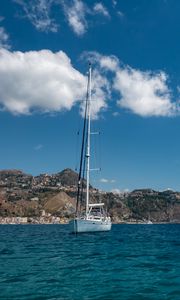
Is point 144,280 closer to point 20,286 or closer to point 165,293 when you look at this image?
point 165,293

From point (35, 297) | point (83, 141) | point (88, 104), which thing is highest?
Answer: point (88, 104)

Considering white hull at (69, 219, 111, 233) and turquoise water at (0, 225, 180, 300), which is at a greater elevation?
white hull at (69, 219, 111, 233)

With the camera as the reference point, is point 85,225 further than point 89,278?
Yes

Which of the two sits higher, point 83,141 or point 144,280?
point 83,141

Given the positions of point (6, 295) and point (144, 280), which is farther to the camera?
point (144, 280)

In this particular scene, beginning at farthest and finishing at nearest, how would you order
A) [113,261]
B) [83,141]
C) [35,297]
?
1. [83,141]
2. [113,261]
3. [35,297]

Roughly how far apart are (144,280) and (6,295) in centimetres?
811

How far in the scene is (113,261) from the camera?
31.0m

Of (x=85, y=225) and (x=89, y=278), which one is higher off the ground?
(x=85, y=225)

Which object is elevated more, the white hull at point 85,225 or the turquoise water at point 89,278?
the white hull at point 85,225

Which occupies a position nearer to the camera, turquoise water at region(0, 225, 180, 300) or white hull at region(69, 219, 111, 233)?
turquoise water at region(0, 225, 180, 300)

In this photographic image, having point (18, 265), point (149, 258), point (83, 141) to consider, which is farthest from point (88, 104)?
point (18, 265)

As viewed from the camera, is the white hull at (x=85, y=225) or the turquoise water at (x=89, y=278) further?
the white hull at (x=85, y=225)

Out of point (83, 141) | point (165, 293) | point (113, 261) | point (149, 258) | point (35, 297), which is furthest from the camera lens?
point (83, 141)
